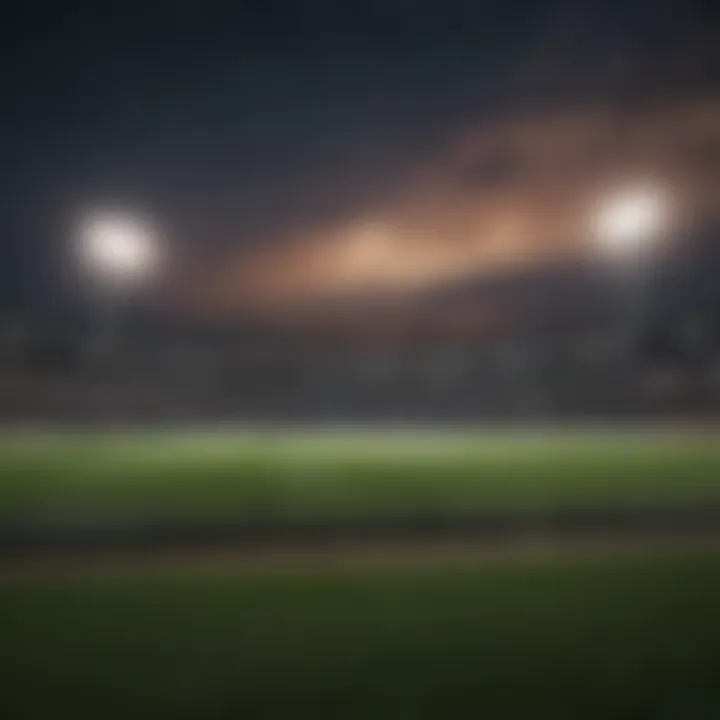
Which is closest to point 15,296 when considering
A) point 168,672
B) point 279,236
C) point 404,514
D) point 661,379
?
point 279,236

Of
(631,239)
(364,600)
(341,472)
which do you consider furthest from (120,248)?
(631,239)

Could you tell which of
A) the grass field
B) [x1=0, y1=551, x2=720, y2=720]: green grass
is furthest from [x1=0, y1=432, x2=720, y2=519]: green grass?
[x1=0, y1=551, x2=720, y2=720]: green grass

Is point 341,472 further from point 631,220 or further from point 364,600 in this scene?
point 631,220

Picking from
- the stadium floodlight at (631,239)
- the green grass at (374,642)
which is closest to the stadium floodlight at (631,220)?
the stadium floodlight at (631,239)

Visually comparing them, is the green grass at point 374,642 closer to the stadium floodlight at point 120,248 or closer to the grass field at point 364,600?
the grass field at point 364,600

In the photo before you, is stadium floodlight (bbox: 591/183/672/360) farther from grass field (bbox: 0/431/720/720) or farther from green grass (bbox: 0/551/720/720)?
green grass (bbox: 0/551/720/720)

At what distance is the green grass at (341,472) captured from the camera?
2.73 meters

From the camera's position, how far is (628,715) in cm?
202

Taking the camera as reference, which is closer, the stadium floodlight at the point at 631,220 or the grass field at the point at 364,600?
the grass field at the point at 364,600

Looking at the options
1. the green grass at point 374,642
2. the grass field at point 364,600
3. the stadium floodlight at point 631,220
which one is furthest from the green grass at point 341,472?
the stadium floodlight at point 631,220

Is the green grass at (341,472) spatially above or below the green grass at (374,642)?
above

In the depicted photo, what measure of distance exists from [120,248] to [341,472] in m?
1.64

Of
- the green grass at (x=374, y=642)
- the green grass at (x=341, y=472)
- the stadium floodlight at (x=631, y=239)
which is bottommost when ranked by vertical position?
the green grass at (x=374, y=642)

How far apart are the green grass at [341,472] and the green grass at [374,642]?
381 millimetres
